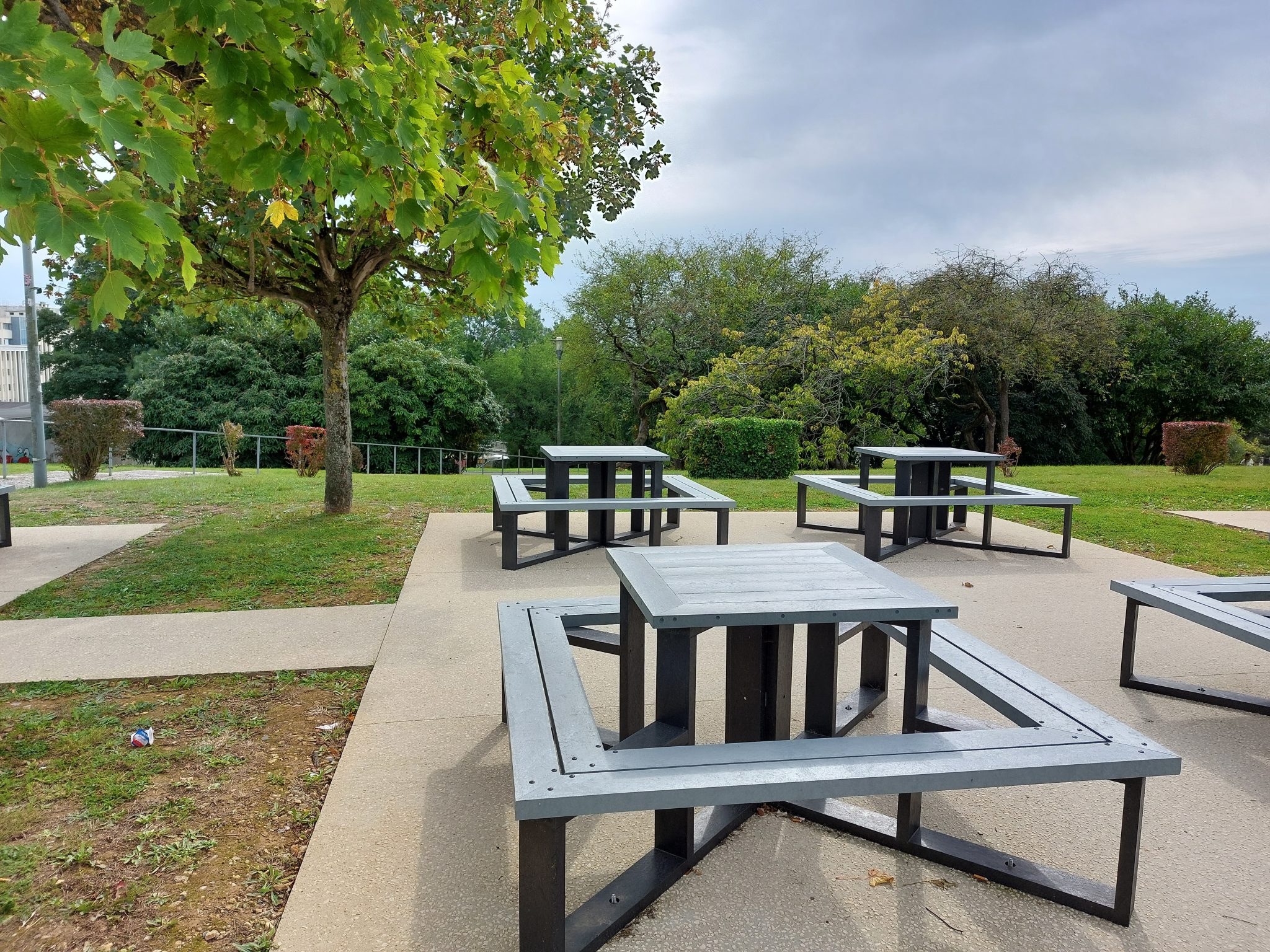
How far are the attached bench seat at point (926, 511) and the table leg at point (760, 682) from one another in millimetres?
3938

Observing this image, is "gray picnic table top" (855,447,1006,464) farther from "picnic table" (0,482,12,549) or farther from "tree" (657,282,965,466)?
"tree" (657,282,965,466)

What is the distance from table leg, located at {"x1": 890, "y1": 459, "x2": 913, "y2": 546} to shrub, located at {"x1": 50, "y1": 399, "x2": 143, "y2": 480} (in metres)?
11.3

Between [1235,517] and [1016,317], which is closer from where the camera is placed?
[1235,517]

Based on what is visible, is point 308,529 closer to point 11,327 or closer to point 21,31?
point 21,31

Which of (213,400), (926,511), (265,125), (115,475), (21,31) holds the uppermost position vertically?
(265,125)

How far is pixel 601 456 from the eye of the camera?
6.64 metres

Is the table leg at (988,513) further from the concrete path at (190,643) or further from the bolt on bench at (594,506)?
the concrete path at (190,643)

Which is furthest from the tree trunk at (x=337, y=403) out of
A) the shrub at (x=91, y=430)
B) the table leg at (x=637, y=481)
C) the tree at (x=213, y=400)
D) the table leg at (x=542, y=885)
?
the tree at (x=213, y=400)

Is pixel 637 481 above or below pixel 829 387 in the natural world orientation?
below

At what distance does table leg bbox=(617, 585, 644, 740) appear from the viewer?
8.70ft

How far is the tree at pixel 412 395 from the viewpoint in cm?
2533

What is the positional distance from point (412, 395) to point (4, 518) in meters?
19.2

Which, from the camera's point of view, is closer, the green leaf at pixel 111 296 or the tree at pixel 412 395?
the green leaf at pixel 111 296

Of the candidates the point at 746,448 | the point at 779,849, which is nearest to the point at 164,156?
the point at 779,849
